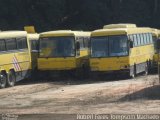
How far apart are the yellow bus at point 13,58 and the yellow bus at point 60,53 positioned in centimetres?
100

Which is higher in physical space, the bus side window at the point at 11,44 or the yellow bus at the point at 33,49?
the bus side window at the point at 11,44

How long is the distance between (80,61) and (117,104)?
47.7 ft

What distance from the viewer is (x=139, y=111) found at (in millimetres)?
18469

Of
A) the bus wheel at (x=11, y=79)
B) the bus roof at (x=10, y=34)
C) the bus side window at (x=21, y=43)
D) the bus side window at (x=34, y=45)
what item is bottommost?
the bus wheel at (x=11, y=79)

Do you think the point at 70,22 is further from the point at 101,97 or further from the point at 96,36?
the point at 101,97

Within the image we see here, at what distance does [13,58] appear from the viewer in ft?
105

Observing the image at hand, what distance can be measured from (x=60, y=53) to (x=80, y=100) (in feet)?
38.5

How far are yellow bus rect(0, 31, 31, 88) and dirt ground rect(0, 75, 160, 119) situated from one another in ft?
5.94

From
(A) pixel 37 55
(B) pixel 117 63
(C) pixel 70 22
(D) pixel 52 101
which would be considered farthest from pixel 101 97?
(C) pixel 70 22

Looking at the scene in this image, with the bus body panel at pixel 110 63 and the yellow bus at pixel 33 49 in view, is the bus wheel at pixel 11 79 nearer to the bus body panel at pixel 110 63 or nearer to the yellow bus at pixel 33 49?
the yellow bus at pixel 33 49

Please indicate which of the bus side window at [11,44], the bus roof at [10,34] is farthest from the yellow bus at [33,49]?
the bus side window at [11,44]

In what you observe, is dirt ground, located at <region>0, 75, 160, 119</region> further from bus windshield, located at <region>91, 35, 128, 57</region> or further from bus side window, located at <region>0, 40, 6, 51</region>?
bus windshield, located at <region>91, 35, 128, 57</region>

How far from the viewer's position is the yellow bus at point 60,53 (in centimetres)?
3425

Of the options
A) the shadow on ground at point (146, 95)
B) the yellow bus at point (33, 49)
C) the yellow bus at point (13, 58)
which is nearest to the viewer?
the shadow on ground at point (146, 95)
